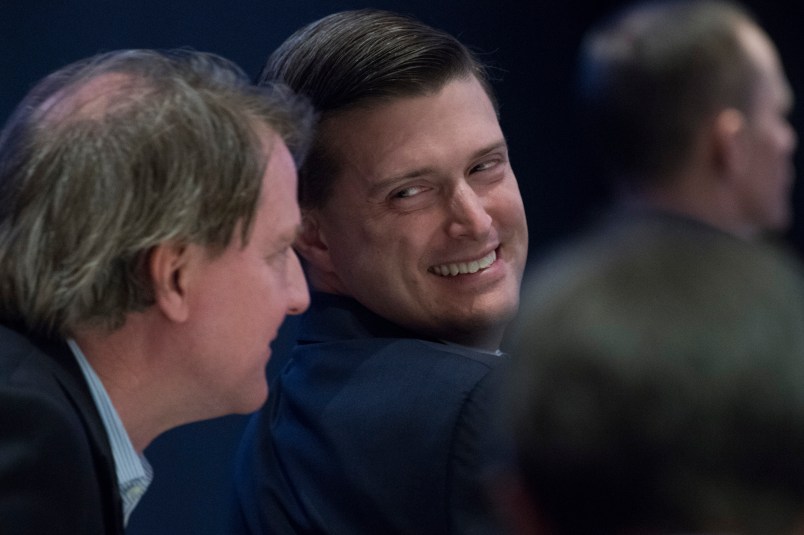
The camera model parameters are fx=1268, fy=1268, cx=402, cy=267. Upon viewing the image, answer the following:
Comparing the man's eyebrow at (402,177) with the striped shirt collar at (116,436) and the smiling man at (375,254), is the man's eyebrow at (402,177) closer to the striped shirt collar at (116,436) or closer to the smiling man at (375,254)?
the smiling man at (375,254)

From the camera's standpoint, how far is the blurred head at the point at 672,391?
717 millimetres

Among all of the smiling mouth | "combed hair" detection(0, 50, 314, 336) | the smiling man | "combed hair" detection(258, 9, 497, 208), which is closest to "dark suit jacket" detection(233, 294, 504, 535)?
the smiling man

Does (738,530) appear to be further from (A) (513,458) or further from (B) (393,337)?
(B) (393,337)

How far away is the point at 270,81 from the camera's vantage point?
194cm

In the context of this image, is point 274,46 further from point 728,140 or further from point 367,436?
point 728,140

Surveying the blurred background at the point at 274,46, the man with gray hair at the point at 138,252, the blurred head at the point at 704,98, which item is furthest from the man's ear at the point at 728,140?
Result: the blurred background at the point at 274,46

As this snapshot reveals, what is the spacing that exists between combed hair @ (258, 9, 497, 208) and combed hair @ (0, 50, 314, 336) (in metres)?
0.30

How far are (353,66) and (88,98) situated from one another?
1.42 feet

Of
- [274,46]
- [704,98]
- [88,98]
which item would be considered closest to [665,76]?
[704,98]

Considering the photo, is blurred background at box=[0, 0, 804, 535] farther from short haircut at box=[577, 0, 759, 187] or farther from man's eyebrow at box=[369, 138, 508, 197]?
short haircut at box=[577, 0, 759, 187]

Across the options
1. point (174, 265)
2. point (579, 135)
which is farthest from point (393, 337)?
point (579, 135)

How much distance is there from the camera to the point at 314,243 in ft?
6.58

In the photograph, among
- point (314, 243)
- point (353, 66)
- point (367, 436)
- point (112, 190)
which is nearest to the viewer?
point (112, 190)

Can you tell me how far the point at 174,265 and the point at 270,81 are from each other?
467 mm
